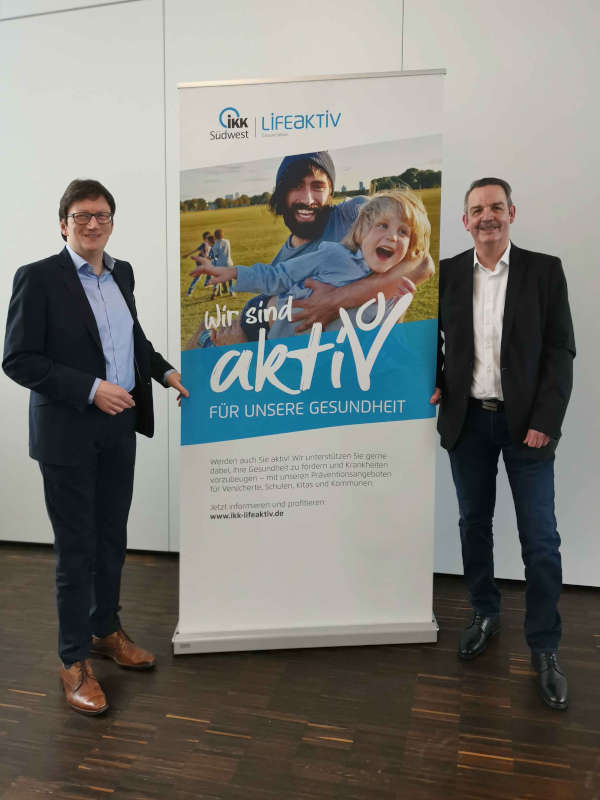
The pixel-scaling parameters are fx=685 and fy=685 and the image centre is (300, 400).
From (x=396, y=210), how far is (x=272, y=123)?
53cm

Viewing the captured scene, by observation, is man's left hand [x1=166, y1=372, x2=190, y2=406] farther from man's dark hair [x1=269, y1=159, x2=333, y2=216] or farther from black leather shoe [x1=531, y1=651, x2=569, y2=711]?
black leather shoe [x1=531, y1=651, x2=569, y2=711]

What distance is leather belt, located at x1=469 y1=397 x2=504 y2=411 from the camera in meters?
2.41

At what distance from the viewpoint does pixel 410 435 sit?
2.56 meters

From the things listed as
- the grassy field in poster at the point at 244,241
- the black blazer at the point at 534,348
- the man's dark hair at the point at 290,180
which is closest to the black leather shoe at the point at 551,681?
the black blazer at the point at 534,348

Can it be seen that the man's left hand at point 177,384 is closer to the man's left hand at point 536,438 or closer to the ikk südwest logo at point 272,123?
the ikk südwest logo at point 272,123

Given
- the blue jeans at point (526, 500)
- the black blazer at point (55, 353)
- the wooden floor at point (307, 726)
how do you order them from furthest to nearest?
the blue jeans at point (526, 500)
the black blazer at point (55, 353)
the wooden floor at point (307, 726)

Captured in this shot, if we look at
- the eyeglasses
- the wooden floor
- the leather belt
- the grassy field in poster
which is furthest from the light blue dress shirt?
the leather belt

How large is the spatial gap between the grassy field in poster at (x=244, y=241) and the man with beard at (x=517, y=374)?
105 mm

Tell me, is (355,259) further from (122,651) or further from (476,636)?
(122,651)

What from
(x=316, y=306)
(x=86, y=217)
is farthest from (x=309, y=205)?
(x=86, y=217)

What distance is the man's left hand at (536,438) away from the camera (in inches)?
91.3

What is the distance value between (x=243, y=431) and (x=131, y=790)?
1195mm

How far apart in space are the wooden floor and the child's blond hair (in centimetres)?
152

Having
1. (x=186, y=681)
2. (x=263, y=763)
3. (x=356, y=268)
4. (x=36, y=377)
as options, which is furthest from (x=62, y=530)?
(x=356, y=268)
